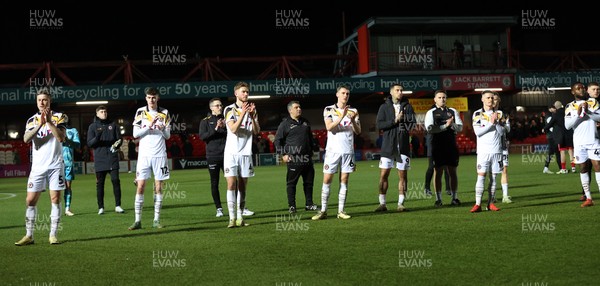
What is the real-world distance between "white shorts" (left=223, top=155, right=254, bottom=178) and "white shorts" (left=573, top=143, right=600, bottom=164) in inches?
233

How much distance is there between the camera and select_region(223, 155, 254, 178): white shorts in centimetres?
1089

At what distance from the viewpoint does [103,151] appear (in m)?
14.2

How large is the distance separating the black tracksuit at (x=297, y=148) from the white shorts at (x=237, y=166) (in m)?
2.48

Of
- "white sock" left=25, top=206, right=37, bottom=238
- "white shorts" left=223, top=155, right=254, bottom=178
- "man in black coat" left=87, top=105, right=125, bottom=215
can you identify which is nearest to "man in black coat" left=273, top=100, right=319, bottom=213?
"white shorts" left=223, top=155, right=254, bottom=178

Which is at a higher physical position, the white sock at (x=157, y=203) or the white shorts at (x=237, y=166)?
the white shorts at (x=237, y=166)

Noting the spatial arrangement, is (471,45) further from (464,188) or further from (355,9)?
(464,188)

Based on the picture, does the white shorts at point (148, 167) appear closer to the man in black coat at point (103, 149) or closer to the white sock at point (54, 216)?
the white sock at point (54, 216)

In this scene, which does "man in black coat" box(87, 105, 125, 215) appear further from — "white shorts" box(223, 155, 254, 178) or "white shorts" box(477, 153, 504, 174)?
"white shorts" box(477, 153, 504, 174)

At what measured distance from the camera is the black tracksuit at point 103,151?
14078 mm

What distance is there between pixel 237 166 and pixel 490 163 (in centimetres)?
442

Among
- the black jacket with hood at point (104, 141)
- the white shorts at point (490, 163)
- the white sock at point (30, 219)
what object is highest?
the black jacket with hood at point (104, 141)

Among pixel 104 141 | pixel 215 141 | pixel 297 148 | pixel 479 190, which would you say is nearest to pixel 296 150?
pixel 297 148

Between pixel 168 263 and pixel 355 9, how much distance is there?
173ft

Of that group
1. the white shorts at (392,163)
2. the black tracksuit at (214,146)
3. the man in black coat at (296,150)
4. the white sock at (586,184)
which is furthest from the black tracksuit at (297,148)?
the white sock at (586,184)
